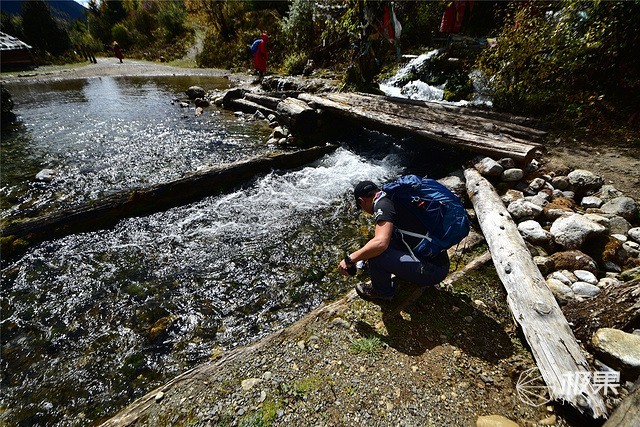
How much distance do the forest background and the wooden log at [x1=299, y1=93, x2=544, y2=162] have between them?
192 cm

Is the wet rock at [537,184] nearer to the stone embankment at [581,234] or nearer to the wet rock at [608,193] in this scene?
the stone embankment at [581,234]

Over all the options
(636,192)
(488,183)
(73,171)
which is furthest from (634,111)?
(73,171)

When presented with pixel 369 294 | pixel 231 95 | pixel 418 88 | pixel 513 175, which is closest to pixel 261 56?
pixel 231 95

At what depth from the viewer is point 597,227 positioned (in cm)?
398

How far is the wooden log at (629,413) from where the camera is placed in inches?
71.3

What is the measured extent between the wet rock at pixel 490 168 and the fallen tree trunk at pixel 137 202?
484cm

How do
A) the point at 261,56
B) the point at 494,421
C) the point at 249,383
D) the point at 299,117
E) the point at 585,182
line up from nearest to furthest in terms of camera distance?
the point at 494,421 < the point at 249,383 < the point at 585,182 < the point at 299,117 < the point at 261,56

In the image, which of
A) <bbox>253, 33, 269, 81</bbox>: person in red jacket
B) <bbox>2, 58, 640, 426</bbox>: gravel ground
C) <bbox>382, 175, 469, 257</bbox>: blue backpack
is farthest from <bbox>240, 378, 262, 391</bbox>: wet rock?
<bbox>253, 33, 269, 81</bbox>: person in red jacket

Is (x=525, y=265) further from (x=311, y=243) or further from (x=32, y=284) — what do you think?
(x=32, y=284)

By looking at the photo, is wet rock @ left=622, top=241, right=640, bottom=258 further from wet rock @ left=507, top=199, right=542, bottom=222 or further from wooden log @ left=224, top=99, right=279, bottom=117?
wooden log @ left=224, top=99, right=279, bottom=117

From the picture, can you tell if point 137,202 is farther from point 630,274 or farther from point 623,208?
point 623,208

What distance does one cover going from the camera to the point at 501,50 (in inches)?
297

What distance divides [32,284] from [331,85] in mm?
12559

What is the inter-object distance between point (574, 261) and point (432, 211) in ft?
7.42
